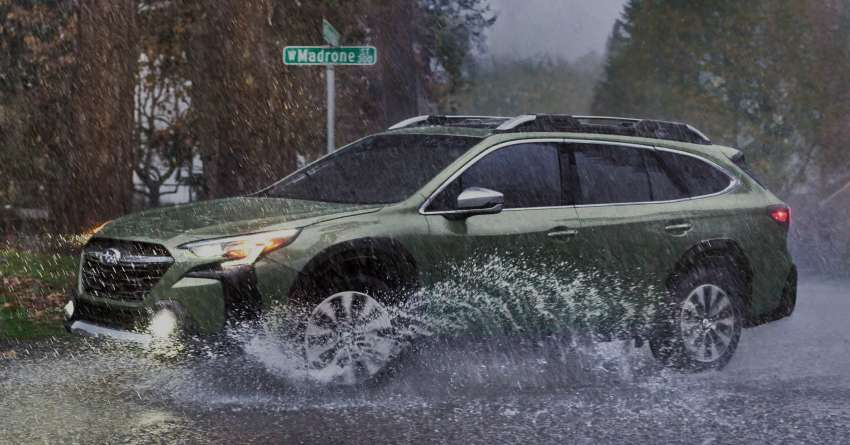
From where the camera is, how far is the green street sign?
12109 mm

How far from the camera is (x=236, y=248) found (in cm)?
649

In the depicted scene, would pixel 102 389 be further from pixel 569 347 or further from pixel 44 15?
pixel 44 15

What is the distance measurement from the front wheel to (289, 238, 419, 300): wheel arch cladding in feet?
0.53

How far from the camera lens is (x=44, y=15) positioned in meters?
25.9

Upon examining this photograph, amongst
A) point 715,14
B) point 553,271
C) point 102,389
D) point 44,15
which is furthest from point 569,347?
point 715,14

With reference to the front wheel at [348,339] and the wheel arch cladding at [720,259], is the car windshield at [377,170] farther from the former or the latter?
the wheel arch cladding at [720,259]

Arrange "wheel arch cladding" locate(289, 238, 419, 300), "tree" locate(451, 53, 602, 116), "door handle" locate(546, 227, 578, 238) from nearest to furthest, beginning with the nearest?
"wheel arch cladding" locate(289, 238, 419, 300) → "door handle" locate(546, 227, 578, 238) → "tree" locate(451, 53, 602, 116)

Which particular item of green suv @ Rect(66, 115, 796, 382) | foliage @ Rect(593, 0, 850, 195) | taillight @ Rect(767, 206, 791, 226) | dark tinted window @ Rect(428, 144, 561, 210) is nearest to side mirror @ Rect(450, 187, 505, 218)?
green suv @ Rect(66, 115, 796, 382)

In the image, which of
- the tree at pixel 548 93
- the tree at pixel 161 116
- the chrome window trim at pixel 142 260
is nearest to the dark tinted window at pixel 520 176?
the chrome window trim at pixel 142 260

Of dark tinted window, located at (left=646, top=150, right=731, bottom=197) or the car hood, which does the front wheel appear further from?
dark tinted window, located at (left=646, top=150, right=731, bottom=197)

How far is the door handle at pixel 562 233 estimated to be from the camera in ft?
24.6

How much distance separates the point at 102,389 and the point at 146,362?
0.88 m

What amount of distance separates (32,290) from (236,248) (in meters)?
4.91

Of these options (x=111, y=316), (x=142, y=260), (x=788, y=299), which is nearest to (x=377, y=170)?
(x=142, y=260)
